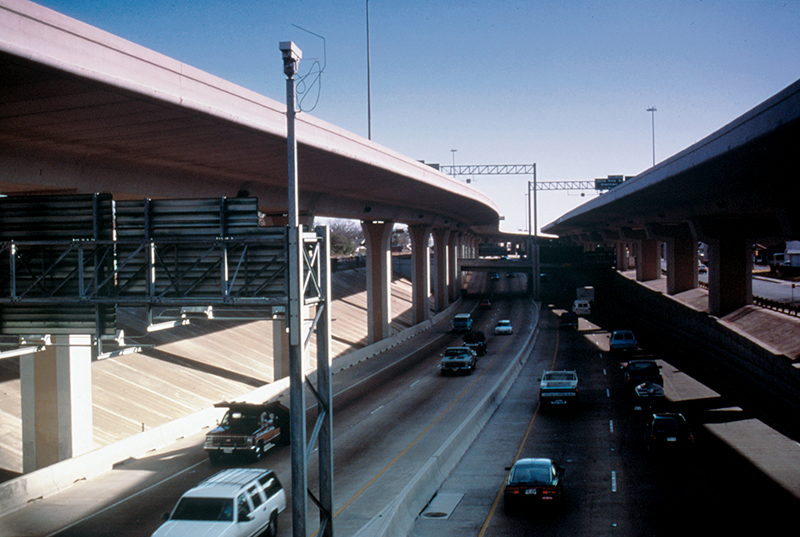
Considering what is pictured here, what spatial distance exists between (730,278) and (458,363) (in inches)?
941

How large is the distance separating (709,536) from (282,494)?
977 cm

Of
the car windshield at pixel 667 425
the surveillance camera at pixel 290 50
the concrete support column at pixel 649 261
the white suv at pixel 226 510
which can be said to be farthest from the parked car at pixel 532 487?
the concrete support column at pixel 649 261

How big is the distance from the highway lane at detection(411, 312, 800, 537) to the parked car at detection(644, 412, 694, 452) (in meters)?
0.41

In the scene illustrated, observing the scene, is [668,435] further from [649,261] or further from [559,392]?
[649,261]

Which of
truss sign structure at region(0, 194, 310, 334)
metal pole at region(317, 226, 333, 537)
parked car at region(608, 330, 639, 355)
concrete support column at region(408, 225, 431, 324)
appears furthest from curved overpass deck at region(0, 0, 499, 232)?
concrete support column at region(408, 225, 431, 324)

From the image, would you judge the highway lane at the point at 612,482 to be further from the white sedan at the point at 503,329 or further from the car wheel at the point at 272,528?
Answer: the white sedan at the point at 503,329

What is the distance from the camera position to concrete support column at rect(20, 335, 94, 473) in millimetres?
21188

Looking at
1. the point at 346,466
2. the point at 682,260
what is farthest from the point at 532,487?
the point at 682,260

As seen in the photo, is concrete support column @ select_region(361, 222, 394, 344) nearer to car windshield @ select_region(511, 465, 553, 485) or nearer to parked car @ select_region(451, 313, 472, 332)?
parked car @ select_region(451, 313, 472, 332)

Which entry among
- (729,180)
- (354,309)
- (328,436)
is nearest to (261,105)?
(328,436)

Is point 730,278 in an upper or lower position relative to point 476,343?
upper

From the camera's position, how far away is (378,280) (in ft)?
175

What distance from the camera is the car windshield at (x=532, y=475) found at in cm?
1747

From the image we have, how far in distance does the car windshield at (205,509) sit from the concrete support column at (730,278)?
44258 mm
